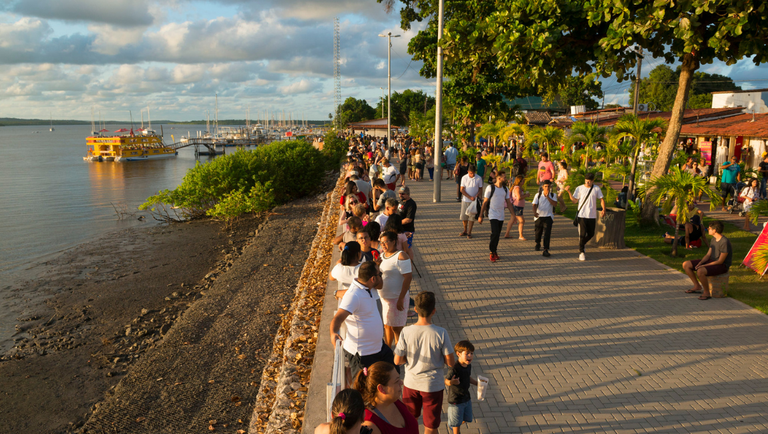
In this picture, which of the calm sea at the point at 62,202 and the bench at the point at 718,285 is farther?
the calm sea at the point at 62,202

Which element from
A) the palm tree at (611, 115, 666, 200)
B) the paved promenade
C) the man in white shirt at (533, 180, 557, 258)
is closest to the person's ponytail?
the paved promenade

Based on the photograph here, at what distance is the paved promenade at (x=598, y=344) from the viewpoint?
4742 mm

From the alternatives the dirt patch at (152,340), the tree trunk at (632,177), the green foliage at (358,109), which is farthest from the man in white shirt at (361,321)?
the green foliage at (358,109)

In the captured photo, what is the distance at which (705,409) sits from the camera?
191 inches

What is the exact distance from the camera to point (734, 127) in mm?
21234

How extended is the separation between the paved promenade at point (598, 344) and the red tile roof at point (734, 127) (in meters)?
13.6

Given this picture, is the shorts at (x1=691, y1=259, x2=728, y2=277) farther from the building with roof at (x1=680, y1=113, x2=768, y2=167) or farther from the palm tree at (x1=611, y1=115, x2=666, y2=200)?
the building with roof at (x1=680, y1=113, x2=768, y2=167)

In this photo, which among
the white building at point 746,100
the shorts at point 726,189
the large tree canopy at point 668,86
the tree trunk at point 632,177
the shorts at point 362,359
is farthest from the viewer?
the large tree canopy at point 668,86

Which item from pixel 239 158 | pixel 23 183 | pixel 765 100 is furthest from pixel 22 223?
pixel 765 100

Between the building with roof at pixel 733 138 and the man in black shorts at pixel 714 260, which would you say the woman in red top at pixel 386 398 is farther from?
the building with roof at pixel 733 138

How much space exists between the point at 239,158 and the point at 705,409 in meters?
26.6

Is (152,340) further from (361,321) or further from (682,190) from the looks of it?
(682,190)

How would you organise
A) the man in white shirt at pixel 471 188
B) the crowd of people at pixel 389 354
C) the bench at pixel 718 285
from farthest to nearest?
1. the man in white shirt at pixel 471 188
2. the bench at pixel 718 285
3. the crowd of people at pixel 389 354

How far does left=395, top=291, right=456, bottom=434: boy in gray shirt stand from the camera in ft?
12.9
